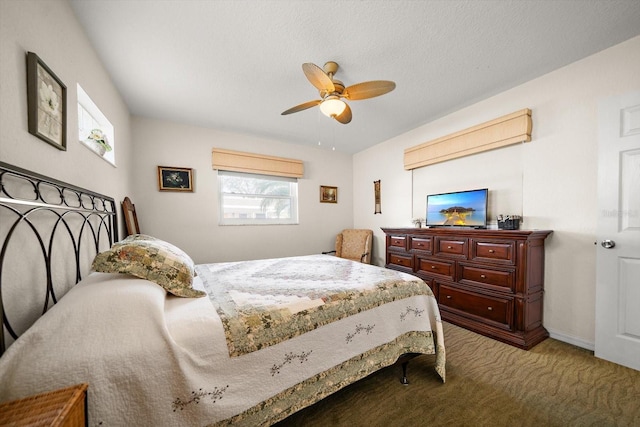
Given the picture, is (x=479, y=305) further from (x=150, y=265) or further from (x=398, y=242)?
(x=150, y=265)

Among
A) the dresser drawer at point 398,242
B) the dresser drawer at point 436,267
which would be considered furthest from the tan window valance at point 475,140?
the dresser drawer at point 436,267

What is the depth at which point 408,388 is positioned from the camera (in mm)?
1621

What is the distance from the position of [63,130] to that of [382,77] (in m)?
2.55

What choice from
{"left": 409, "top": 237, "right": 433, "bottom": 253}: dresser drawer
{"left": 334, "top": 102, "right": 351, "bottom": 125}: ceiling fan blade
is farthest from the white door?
{"left": 334, "top": 102, "right": 351, "bottom": 125}: ceiling fan blade

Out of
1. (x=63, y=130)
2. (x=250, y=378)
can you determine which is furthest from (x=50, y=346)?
(x=63, y=130)

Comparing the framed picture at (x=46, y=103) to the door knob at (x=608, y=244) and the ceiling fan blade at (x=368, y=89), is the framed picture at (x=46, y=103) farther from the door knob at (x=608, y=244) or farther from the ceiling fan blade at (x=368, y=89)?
the door knob at (x=608, y=244)

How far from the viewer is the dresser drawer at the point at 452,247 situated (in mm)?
2568

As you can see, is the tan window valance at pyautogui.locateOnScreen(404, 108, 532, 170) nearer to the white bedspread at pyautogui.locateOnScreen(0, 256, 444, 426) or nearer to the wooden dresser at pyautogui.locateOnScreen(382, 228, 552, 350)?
the wooden dresser at pyautogui.locateOnScreen(382, 228, 552, 350)

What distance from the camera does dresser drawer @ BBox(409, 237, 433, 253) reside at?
292cm

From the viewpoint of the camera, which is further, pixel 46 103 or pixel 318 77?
pixel 318 77

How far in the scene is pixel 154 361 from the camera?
2.82 ft

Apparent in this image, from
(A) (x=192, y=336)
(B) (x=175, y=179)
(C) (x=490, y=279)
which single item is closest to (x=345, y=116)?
(A) (x=192, y=336)

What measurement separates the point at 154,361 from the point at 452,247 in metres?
2.87

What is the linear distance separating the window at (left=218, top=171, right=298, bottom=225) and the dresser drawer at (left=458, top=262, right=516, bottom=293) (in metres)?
2.77
